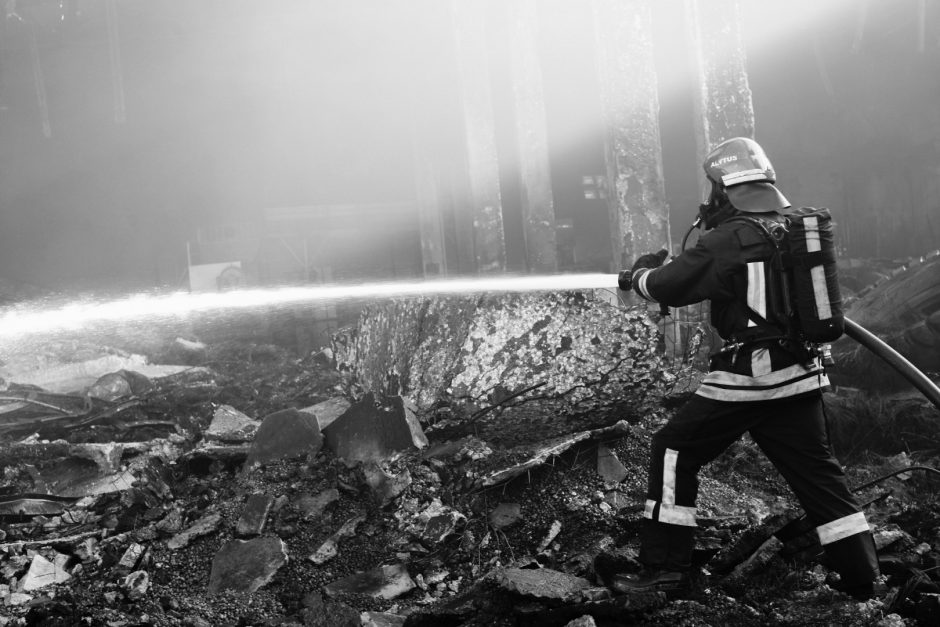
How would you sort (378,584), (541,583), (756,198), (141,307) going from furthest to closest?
(141,307)
(378,584)
(756,198)
(541,583)

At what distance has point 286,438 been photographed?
4.34m

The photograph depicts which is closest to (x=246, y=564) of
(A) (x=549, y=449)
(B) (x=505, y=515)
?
(B) (x=505, y=515)

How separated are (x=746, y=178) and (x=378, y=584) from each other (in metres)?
2.44

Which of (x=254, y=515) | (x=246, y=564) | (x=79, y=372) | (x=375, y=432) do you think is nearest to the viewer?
(x=246, y=564)

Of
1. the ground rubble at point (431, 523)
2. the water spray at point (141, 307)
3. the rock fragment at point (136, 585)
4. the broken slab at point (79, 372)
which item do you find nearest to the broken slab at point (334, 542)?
the ground rubble at point (431, 523)

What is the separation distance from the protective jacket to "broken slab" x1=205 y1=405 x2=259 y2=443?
3.66 meters

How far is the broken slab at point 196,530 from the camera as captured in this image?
12.0 feet

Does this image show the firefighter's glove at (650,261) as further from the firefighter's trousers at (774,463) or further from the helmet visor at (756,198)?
the firefighter's trousers at (774,463)

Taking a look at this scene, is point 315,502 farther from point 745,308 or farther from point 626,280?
point 745,308

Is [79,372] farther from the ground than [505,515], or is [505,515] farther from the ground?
[79,372]

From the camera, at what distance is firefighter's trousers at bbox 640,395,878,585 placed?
274 cm

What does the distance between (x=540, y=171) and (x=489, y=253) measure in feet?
4.62

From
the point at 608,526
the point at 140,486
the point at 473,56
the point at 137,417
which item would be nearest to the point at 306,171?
the point at 473,56

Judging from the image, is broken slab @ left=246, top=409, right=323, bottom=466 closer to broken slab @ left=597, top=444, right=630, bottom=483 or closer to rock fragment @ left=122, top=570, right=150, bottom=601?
rock fragment @ left=122, top=570, right=150, bottom=601
